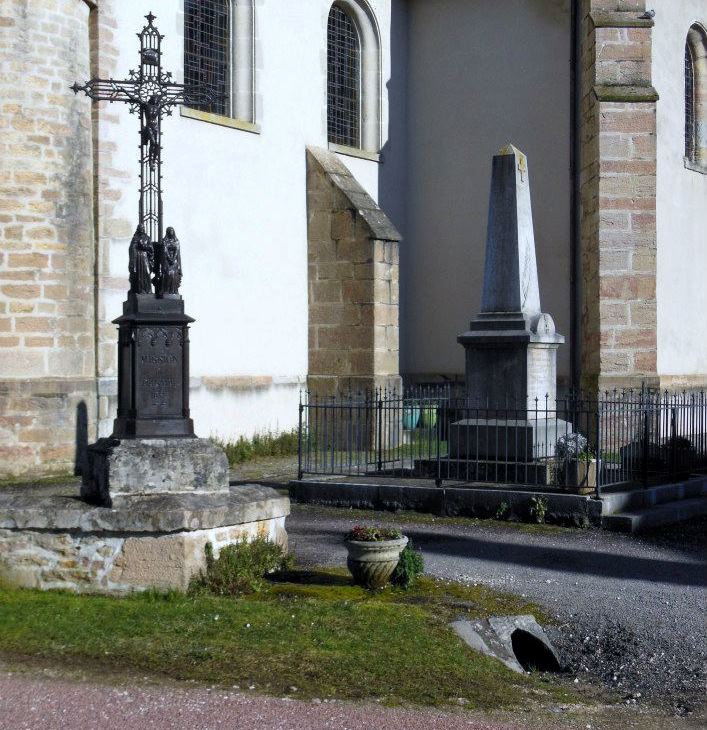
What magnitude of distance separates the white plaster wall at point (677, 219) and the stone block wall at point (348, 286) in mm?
4494

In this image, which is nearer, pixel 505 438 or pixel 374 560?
pixel 374 560

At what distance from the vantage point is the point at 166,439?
770 cm

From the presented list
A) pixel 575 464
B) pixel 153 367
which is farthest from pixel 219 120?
pixel 153 367

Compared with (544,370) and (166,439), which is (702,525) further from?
(166,439)

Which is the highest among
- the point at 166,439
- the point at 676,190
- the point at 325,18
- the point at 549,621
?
the point at 325,18

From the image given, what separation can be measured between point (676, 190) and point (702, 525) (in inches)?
365

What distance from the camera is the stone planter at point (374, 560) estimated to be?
7.58m

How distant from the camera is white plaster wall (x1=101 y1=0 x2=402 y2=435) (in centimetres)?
1575

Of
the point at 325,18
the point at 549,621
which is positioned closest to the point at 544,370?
the point at 549,621

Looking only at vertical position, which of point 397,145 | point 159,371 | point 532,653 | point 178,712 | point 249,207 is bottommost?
point 532,653

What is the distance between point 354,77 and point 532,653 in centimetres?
1489

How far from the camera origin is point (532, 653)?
22.4 feet

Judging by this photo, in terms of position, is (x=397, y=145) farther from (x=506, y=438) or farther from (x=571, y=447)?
(x=571, y=447)

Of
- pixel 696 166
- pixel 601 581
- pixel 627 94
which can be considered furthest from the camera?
pixel 696 166
